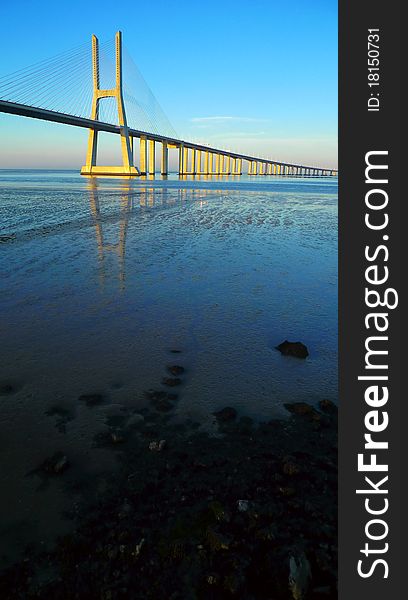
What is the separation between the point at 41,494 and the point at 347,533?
202 cm

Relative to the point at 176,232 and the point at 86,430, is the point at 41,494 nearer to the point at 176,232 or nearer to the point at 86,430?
the point at 86,430

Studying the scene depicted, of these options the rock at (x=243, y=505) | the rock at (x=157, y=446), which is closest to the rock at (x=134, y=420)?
the rock at (x=157, y=446)

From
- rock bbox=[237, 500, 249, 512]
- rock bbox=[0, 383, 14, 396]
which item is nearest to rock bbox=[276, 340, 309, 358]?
rock bbox=[237, 500, 249, 512]

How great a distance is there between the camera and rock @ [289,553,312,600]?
77.4 inches

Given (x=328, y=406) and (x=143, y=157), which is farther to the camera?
(x=143, y=157)

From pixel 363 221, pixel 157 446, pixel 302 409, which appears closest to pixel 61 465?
pixel 157 446

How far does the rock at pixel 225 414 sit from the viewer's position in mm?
3574

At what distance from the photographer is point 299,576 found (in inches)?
79.5

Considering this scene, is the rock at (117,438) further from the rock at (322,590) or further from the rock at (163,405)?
the rock at (322,590)

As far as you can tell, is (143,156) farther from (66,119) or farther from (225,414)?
(225,414)

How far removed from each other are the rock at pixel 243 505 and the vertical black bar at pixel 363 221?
906mm

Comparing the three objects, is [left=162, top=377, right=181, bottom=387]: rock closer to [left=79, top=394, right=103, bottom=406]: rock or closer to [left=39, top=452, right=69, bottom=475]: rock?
[left=79, top=394, right=103, bottom=406]: rock

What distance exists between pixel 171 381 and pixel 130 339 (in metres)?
1.35

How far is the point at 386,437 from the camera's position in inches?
A: 73.4
